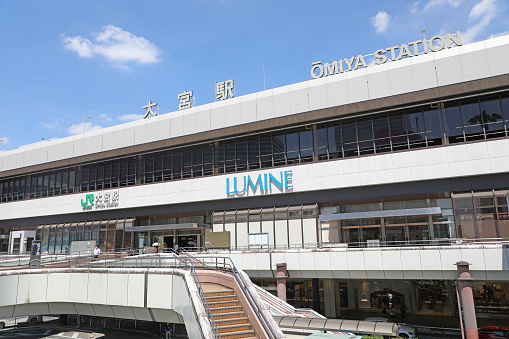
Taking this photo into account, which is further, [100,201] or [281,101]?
[100,201]

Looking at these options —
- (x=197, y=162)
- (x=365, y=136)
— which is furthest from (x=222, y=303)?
(x=197, y=162)

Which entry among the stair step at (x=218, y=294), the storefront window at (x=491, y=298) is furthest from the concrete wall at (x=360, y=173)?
the stair step at (x=218, y=294)

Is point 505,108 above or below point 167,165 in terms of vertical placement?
above

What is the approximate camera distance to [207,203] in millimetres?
38344

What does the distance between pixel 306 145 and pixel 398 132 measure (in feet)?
24.8

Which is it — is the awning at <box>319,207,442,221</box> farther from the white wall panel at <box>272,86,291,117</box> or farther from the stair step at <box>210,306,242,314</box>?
the stair step at <box>210,306,242,314</box>

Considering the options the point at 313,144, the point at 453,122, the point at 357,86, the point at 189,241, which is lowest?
the point at 189,241

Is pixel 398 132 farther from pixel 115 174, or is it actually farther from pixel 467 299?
pixel 115 174

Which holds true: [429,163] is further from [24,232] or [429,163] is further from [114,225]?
[24,232]

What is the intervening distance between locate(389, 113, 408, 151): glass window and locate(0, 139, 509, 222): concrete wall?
2.50 ft

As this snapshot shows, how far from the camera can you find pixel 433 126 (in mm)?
29625

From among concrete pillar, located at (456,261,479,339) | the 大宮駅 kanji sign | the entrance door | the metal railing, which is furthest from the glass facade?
the metal railing

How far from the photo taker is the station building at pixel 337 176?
2770 centimetres

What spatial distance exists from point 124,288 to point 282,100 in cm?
2139
